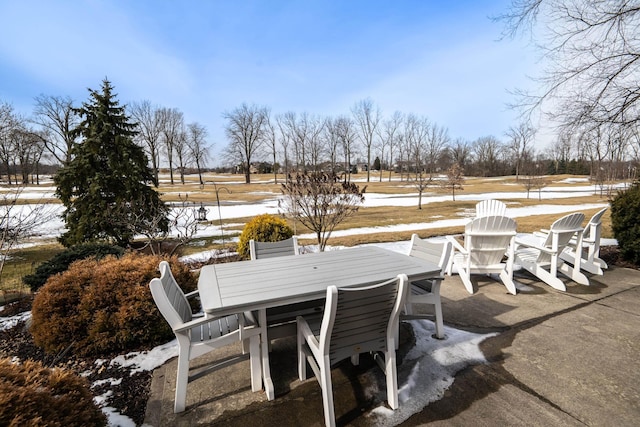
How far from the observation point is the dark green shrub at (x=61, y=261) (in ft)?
14.1

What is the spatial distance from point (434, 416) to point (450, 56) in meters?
9.47

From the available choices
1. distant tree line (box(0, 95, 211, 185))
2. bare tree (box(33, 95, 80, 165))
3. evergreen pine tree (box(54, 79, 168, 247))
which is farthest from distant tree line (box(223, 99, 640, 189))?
evergreen pine tree (box(54, 79, 168, 247))

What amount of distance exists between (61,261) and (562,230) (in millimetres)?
7745

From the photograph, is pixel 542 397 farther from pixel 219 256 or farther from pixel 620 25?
pixel 620 25

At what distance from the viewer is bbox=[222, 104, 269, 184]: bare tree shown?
4722cm

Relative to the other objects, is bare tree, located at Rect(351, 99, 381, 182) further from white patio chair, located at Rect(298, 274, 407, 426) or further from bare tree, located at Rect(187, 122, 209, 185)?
white patio chair, located at Rect(298, 274, 407, 426)

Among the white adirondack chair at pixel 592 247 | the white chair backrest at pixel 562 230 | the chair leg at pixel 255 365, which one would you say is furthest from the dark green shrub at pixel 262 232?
the white adirondack chair at pixel 592 247

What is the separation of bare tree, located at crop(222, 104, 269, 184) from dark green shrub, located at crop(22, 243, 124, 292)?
141 ft

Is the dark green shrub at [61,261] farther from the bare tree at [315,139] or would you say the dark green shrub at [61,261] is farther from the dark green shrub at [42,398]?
the bare tree at [315,139]

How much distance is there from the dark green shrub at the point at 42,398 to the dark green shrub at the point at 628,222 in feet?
25.6

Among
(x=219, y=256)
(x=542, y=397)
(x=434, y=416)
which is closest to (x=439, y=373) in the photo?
(x=434, y=416)

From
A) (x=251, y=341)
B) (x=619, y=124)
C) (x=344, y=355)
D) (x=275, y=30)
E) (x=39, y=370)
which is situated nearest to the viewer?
(x=39, y=370)

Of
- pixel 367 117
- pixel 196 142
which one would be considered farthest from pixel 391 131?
pixel 196 142

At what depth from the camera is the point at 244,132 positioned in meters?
47.5
